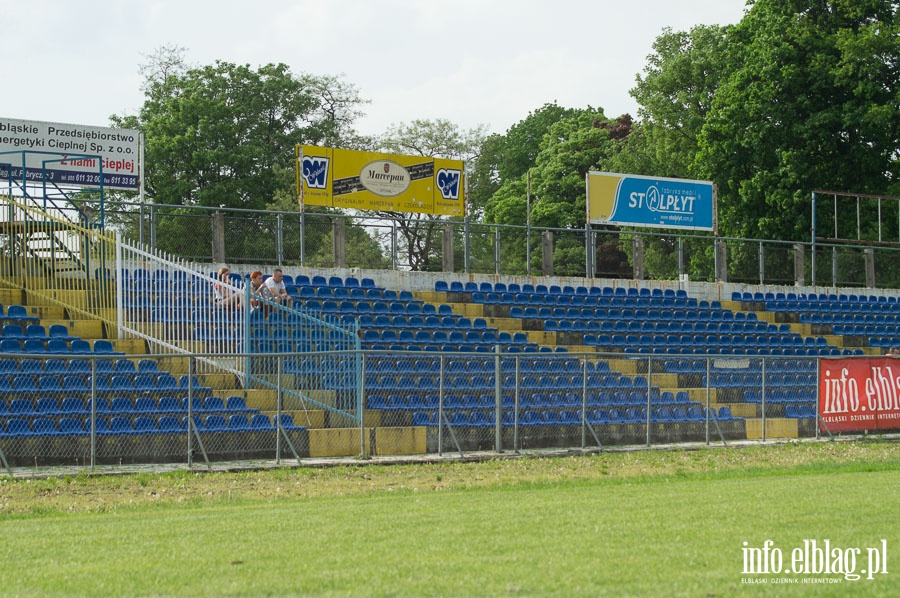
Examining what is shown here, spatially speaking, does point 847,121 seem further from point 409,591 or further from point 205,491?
point 409,591

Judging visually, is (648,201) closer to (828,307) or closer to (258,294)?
(828,307)

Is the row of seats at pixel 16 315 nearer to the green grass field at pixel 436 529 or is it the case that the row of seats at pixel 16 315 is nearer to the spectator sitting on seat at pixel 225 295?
the spectator sitting on seat at pixel 225 295

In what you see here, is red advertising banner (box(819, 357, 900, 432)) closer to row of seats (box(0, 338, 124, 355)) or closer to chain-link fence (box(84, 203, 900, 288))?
chain-link fence (box(84, 203, 900, 288))

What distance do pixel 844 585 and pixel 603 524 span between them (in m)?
2.69

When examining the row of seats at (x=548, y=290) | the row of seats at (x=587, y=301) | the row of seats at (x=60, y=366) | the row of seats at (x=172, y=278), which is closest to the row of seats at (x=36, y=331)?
the row of seats at (x=172, y=278)

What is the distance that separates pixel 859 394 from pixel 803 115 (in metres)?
25.9

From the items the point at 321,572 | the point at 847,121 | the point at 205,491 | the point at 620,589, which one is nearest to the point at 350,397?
the point at 205,491

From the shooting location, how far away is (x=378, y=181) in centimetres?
2741

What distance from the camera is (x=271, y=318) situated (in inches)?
672

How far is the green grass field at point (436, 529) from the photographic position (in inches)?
273

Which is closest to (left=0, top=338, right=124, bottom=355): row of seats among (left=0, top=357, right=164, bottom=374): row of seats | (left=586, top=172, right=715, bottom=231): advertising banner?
(left=0, top=357, right=164, bottom=374): row of seats

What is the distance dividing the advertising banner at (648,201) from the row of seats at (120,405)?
16245 mm

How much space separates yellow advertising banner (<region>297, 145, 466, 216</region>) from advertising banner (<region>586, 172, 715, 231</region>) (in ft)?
13.3

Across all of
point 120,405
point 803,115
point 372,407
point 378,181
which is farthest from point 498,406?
point 803,115
